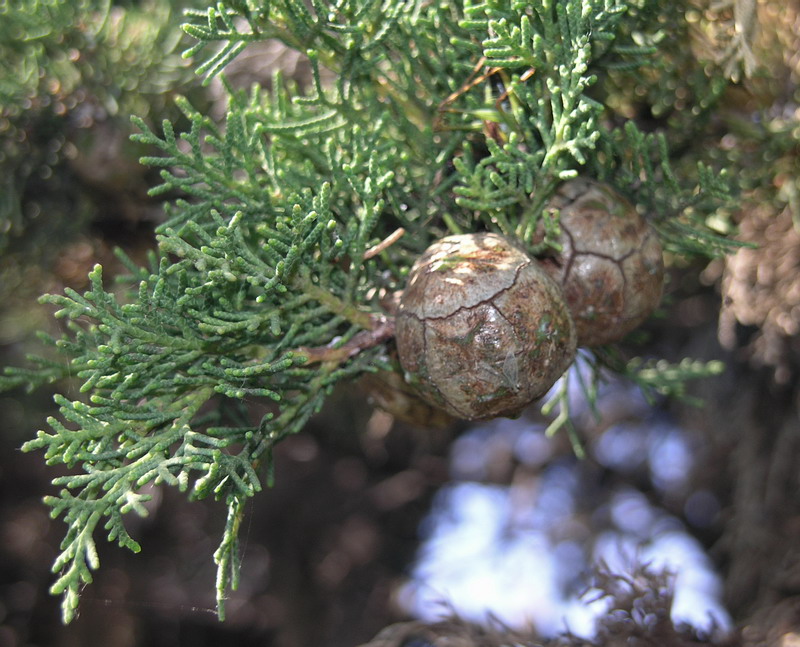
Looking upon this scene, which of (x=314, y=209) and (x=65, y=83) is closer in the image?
(x=314, y=209)

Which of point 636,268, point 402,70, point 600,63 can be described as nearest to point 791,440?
point 636,268

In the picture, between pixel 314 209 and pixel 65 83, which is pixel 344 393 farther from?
pixel 314 209

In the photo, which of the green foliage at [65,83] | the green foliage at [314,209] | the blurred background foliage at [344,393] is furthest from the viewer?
the green foliage at [65,83]

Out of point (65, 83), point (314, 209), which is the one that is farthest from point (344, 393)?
point (314, 209)

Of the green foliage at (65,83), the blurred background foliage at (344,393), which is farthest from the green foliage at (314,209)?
the green foliage at (65,83)

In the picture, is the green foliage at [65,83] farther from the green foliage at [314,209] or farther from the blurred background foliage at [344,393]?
the green foliage at [314,209]

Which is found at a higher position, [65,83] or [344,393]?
[65,83]

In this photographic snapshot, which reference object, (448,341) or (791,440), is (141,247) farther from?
(791,440)

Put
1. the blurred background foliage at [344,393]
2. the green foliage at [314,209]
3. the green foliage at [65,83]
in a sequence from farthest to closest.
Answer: the green foliage at [65,83], the blurred background foliage at [344,393], the green foliage at [314,209]
